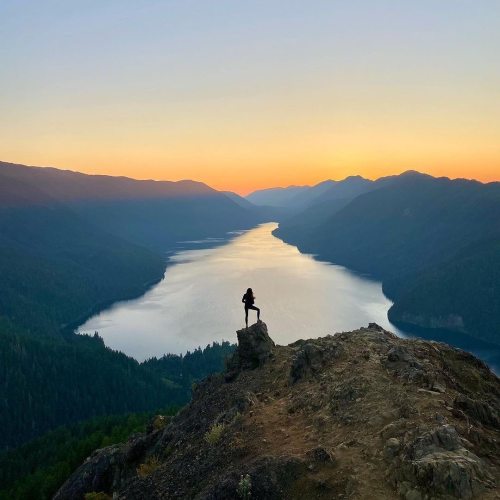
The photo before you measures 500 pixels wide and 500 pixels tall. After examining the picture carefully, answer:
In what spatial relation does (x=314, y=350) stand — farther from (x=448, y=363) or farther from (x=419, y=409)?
(x=419, y=409)

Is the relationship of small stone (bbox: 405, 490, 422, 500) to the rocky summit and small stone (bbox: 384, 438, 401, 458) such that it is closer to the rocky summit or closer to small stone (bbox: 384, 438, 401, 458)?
the rocky summit

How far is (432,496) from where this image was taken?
14.6 meters

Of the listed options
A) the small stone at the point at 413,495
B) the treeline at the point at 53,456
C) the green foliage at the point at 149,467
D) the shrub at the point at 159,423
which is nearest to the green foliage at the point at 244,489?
the small stone at the point at 413,495

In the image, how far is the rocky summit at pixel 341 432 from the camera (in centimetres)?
1591

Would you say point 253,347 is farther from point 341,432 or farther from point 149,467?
point 341,432

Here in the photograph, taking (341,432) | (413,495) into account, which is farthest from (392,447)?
(341,432)

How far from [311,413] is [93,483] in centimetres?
2284

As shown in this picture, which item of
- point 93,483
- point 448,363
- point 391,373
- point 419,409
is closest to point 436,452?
point 419,409

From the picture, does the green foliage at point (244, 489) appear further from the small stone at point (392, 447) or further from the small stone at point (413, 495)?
the small stone at point (413, 495)

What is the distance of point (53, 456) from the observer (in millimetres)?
124688

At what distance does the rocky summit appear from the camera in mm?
15914

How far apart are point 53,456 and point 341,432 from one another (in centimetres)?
A: 13058

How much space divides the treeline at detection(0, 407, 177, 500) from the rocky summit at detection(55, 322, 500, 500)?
206 ft

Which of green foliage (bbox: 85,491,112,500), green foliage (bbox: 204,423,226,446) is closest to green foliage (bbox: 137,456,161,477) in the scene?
green foliage (bbox: 85,491,112,500)
